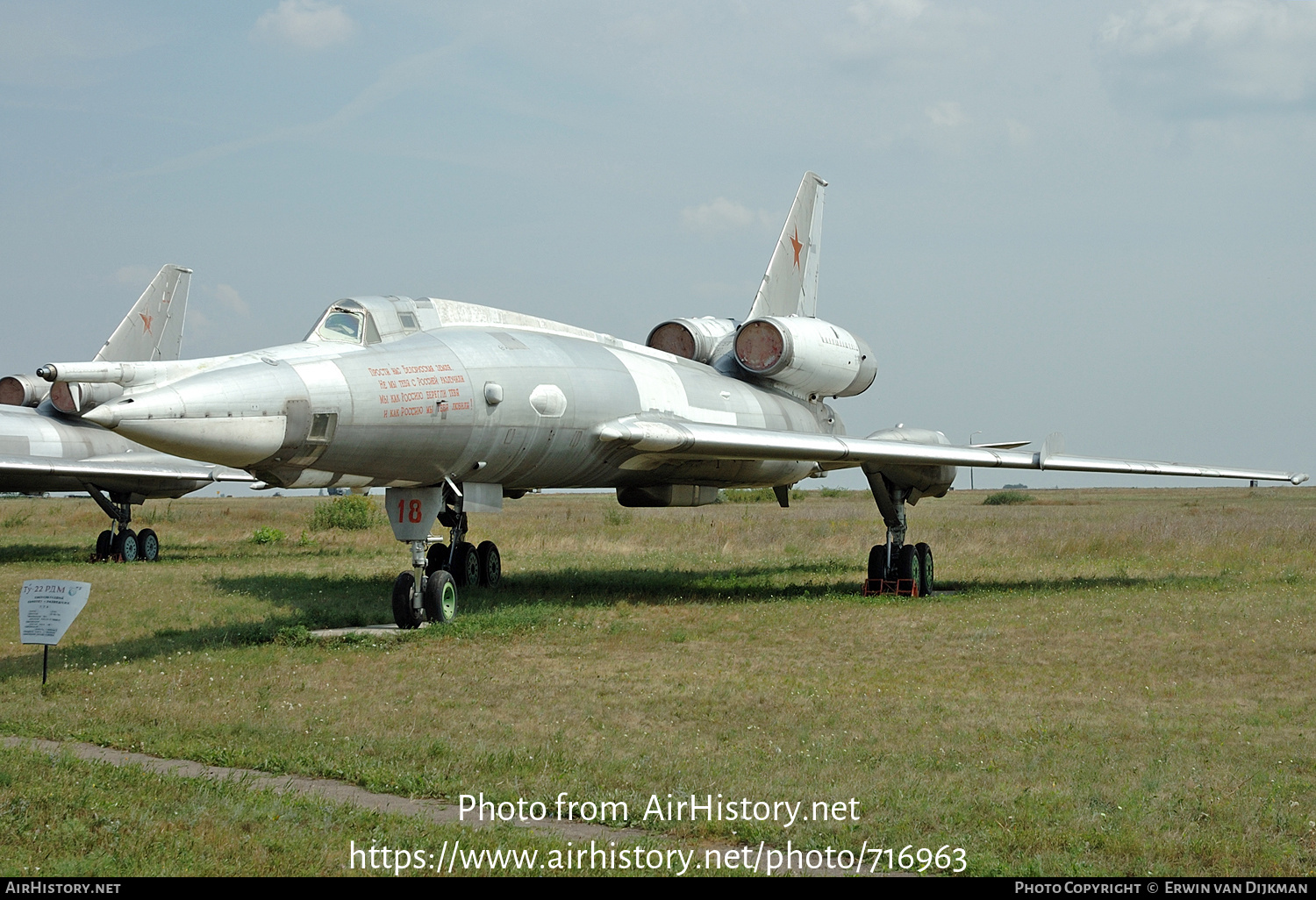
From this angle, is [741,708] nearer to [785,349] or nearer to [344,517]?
[785,349]

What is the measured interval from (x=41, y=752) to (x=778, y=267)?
1550 cm

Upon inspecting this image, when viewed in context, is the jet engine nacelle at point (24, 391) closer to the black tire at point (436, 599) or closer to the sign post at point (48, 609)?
the black tire at point (436, 599)

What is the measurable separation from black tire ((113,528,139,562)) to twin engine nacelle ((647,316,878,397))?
1250cm

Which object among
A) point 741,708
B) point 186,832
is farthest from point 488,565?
point 186,832

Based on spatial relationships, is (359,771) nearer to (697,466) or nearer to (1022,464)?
(697,466)

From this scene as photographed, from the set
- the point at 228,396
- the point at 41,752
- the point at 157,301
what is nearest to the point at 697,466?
the point at 228,396

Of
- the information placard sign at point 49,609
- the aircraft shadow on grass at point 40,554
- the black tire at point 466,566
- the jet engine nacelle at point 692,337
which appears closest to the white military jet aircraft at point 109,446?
the aircraft shadow on grass at point 40,554

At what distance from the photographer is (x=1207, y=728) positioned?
7.55 meters

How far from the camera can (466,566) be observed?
55.3 ft

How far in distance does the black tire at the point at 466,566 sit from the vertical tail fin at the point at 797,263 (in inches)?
250

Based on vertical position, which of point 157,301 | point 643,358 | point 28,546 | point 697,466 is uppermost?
point 157,301

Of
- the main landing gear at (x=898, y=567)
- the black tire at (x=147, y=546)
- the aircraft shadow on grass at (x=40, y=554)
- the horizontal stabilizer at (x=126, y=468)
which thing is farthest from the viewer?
the black tire at (x=147, y=546)

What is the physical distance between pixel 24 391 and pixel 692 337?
52.5 feet

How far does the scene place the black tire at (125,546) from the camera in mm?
23531
